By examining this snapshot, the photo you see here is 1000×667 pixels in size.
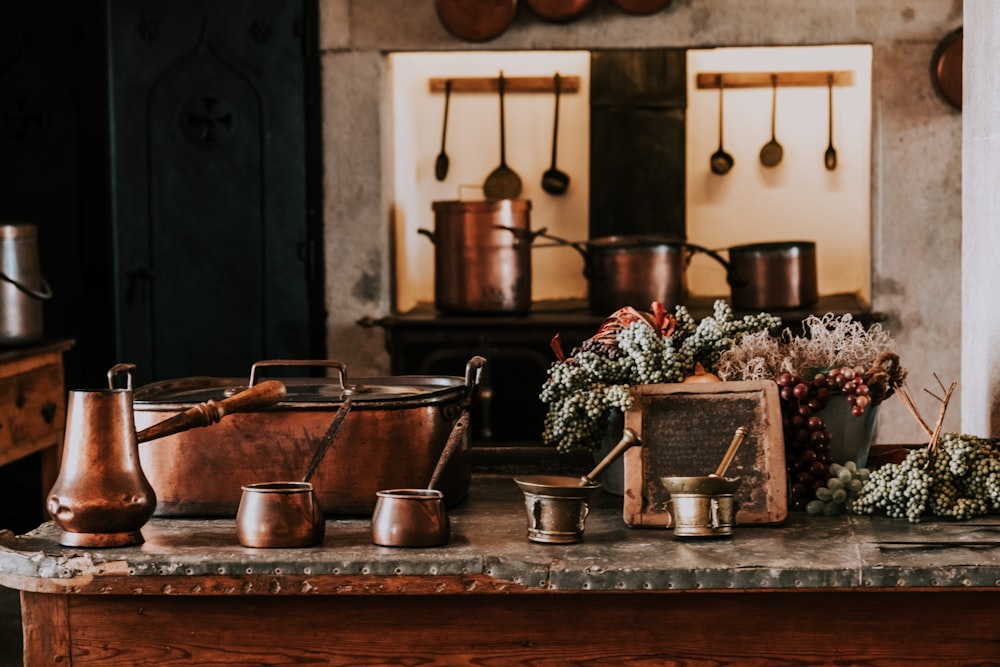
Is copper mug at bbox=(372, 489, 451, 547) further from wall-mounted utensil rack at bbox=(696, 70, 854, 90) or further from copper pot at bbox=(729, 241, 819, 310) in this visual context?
wall-mounted utensil rack at bbox=(696, 70, 854, 90)

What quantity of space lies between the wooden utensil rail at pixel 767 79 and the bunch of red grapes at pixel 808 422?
375 cm

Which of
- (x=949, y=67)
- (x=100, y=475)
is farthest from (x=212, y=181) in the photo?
(x=100, y=475)

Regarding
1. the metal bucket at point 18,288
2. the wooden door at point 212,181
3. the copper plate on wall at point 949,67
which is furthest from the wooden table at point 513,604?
the copper plate on wall at point 949,67

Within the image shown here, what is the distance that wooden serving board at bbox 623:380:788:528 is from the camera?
2258mm

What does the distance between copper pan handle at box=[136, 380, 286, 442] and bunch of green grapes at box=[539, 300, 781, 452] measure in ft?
1.61

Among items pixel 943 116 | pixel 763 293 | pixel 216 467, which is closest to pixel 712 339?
pixel 216 467

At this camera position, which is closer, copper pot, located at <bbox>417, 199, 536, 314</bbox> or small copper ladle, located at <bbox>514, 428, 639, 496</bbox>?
small copper ladle, located at <bbox>514, 428, 639, 496</bbox>

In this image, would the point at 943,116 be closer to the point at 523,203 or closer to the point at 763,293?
the point at 763,293

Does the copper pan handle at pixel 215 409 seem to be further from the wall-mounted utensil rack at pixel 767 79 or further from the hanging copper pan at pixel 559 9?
the wall-mounted utensil rack at pixel 767 79

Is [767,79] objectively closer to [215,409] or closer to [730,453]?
[730,453]

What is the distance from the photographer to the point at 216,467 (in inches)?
91.3

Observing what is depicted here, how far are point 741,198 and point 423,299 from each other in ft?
4.99

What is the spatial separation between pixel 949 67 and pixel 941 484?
340 centimetres

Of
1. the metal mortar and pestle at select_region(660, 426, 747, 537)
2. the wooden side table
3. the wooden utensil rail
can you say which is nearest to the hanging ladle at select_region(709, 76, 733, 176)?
the wooden utensil rail
